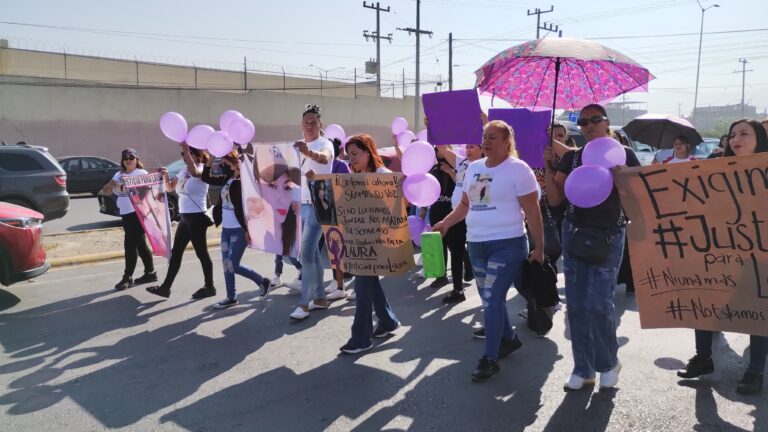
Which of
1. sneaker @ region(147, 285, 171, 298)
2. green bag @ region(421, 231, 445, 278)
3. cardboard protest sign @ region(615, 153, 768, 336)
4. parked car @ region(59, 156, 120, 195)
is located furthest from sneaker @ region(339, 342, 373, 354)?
parked car @ region(59, 156, 120, 195)

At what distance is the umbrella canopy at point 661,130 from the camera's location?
21.8 ft

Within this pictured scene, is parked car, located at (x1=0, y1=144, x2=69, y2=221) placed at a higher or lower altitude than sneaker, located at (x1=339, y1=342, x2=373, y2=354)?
higher

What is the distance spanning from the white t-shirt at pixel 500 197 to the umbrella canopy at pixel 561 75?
0.82m

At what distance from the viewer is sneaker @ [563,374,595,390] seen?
4059mm

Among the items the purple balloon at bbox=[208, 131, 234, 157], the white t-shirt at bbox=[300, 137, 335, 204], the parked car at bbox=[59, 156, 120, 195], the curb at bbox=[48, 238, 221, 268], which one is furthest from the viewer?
the parked car at bbox=[59, 156, 120, 195]

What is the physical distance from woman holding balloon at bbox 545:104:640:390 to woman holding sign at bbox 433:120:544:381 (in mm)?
202

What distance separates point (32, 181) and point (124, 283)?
19.8 ft

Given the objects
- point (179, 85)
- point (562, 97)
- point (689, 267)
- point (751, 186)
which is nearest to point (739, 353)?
point (689, 267)

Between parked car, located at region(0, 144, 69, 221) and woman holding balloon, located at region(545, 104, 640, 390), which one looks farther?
parked car, located at region(0, 144, 69, 221)

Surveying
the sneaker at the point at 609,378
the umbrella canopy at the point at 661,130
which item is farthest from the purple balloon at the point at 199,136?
the umbrella canopy at the point at 661,130

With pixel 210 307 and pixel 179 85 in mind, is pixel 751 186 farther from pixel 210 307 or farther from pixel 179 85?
pixel 179 85

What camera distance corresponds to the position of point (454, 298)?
6.39 meters

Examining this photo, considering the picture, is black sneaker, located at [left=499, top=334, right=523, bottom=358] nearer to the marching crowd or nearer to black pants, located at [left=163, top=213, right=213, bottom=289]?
the marching crowd

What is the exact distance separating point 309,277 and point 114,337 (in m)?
1.82
